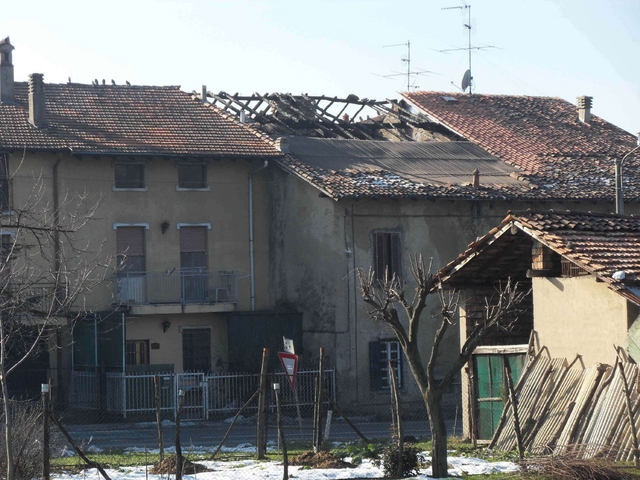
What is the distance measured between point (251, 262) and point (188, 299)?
8.54ft

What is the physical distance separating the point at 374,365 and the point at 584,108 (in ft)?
52.4

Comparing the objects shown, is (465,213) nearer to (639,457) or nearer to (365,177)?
(365,177)

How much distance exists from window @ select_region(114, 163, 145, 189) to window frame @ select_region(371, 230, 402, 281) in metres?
7.02

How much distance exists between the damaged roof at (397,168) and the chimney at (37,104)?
7.03 m

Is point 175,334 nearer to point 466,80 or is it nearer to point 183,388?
point 183,388

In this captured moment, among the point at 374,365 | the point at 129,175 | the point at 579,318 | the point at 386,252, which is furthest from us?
the point at 129,175

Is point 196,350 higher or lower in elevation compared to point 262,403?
Result: lower

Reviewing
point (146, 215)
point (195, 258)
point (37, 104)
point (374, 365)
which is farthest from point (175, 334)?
point (37, 104)

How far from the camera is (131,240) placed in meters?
32.4

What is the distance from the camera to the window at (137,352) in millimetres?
31828

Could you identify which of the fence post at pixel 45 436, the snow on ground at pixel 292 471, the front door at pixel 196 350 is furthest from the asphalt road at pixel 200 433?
the fence post at pixel 45 436

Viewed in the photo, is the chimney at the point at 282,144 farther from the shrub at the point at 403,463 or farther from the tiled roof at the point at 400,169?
the shrub at the point at 403,463

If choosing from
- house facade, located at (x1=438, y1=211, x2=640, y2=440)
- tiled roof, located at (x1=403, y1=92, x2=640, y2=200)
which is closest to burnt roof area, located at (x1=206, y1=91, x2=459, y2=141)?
tiled roof, located at (x1=403, y1=92, x2=640, y2=200)

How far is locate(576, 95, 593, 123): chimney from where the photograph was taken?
41969 mm
